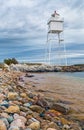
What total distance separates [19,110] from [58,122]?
1.00 m

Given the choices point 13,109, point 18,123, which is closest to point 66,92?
point 13,109

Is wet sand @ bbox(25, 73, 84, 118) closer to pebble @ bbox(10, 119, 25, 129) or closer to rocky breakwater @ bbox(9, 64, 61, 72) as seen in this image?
pebble @ bbox(10, 119, 25, 129)

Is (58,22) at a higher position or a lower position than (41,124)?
higher

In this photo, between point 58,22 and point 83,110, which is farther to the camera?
point 58,22

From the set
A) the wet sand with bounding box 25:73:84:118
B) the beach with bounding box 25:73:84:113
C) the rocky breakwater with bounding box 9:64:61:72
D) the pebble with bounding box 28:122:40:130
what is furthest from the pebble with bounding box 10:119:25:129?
the rocky breakwater with bounding box 9:64:61:72

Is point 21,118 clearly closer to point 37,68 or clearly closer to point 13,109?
point 13,109

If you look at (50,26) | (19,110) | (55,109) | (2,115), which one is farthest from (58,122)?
(50,26)

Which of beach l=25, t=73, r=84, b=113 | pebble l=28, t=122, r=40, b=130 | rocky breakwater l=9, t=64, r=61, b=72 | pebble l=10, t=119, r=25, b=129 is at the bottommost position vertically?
rocky breakwater l=9, t=64, r=61, b=72

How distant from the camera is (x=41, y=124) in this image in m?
6.57

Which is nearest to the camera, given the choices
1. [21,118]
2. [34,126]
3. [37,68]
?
[34,126]

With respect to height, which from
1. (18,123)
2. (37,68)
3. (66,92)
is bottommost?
(37,68)

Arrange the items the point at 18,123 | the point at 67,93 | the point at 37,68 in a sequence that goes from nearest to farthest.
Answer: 1. the point at 18,123
2. the point at 67,93
3. the point at 37,68

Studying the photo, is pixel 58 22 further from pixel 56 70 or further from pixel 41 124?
pixel 41 124

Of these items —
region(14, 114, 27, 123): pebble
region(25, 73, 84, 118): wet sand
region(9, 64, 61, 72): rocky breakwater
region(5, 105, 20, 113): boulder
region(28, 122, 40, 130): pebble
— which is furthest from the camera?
region(9, 64, 61, 72): rocky breakwater
